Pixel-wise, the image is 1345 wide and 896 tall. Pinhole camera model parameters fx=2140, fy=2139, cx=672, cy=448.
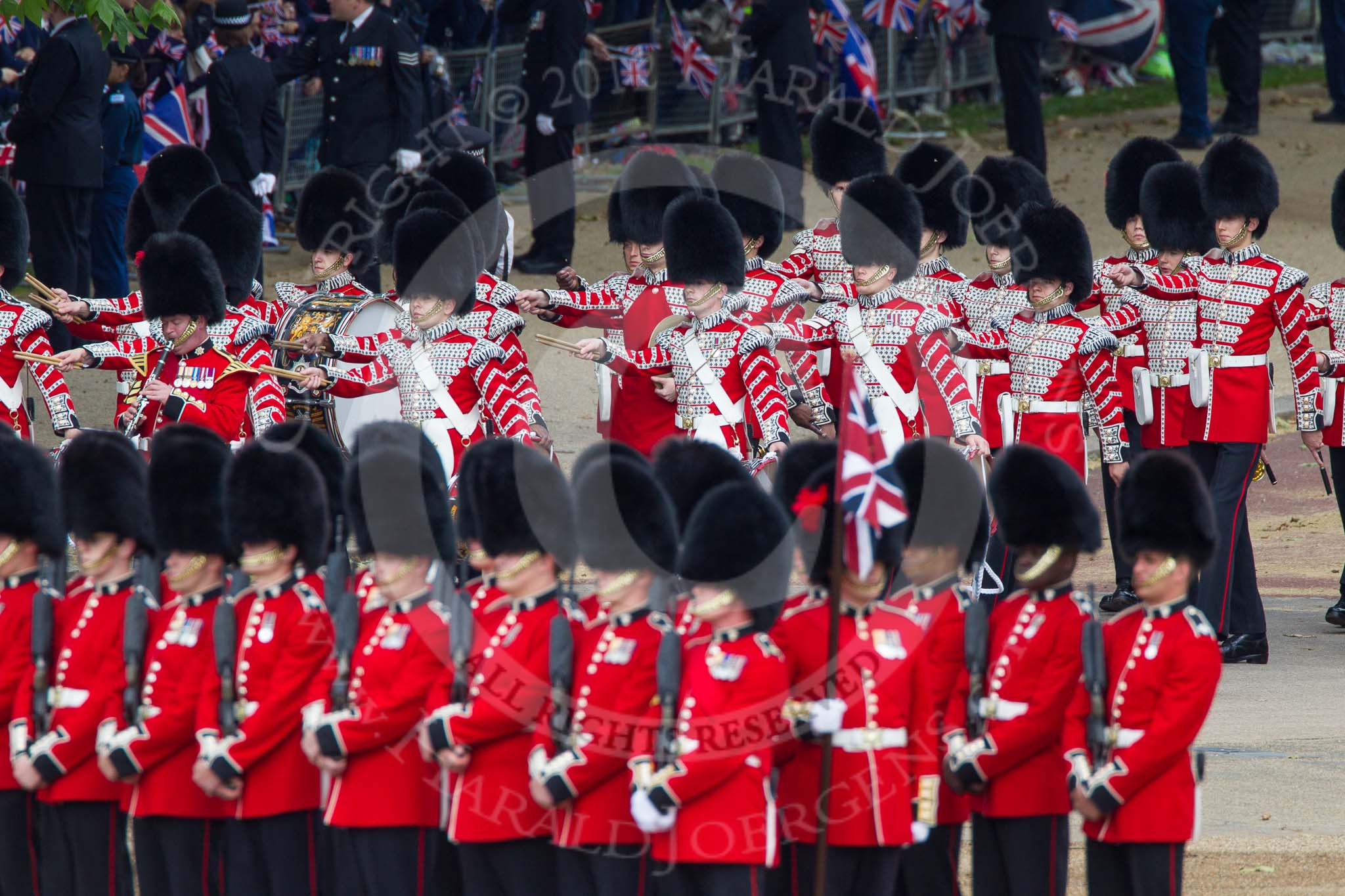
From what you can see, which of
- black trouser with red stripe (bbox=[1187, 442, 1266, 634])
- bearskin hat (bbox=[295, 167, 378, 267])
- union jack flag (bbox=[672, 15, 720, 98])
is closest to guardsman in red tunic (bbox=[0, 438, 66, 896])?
bearskin hat (bbox=[295, 167, 378, 267])

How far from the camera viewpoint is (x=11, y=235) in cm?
760

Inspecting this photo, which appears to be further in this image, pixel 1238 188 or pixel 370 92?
pixel 370 92

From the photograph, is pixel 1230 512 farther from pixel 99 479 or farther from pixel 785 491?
pixel 99 479

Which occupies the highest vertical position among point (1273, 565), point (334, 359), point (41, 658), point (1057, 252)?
point (1057, 252)

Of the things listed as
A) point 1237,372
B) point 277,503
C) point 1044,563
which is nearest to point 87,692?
point 277,503

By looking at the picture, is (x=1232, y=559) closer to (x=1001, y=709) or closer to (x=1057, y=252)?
(x=1057, y=252)

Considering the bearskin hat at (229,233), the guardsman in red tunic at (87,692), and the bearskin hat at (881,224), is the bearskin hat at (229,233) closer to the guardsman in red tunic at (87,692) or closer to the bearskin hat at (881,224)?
the bearskin hat at (881,224)

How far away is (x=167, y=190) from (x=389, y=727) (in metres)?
4.47

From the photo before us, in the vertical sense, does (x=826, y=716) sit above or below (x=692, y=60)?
below

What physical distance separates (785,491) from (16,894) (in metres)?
1.98

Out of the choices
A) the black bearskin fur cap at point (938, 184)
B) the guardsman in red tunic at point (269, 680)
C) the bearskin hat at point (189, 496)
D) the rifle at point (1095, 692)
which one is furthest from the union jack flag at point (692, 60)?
the rifle at point (1095, 692)

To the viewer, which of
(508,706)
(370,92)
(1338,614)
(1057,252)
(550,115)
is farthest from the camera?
(550,115)

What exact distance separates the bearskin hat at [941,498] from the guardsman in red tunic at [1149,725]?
484 millimetres

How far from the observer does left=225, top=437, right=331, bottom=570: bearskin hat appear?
468 centimetres
